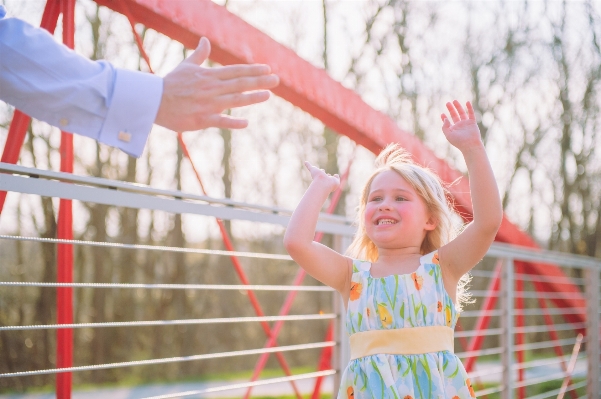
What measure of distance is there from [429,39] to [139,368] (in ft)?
20.8

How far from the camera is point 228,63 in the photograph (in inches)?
88.4

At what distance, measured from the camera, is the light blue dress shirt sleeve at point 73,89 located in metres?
0.90

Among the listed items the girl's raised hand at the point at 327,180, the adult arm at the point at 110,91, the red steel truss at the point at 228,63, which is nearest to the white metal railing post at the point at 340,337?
the red steel truss at the point at 228,63

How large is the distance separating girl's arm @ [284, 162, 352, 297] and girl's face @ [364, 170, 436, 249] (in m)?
0.11

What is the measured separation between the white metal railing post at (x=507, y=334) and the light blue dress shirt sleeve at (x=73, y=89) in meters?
2.65

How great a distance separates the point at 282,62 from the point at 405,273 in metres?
1.17

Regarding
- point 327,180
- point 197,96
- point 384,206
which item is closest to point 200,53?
point 197,96

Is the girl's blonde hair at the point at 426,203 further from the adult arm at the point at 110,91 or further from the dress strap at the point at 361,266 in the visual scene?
the adult arm at the point at 110,91

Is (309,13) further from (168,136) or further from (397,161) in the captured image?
(397,161)

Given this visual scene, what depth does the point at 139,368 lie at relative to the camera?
9.41 m

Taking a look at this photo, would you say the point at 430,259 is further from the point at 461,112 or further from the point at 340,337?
the point at 340,337

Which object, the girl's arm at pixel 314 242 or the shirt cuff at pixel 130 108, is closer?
the shirt cuff at pixel 130 108

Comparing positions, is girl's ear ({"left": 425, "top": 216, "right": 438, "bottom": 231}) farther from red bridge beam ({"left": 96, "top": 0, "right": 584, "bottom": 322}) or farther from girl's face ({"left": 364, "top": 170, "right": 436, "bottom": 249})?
red bridge beam ({"left": 96, "top": 0, "right": 584, "bottom": 322})

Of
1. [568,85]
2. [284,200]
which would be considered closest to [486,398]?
[284,200]
